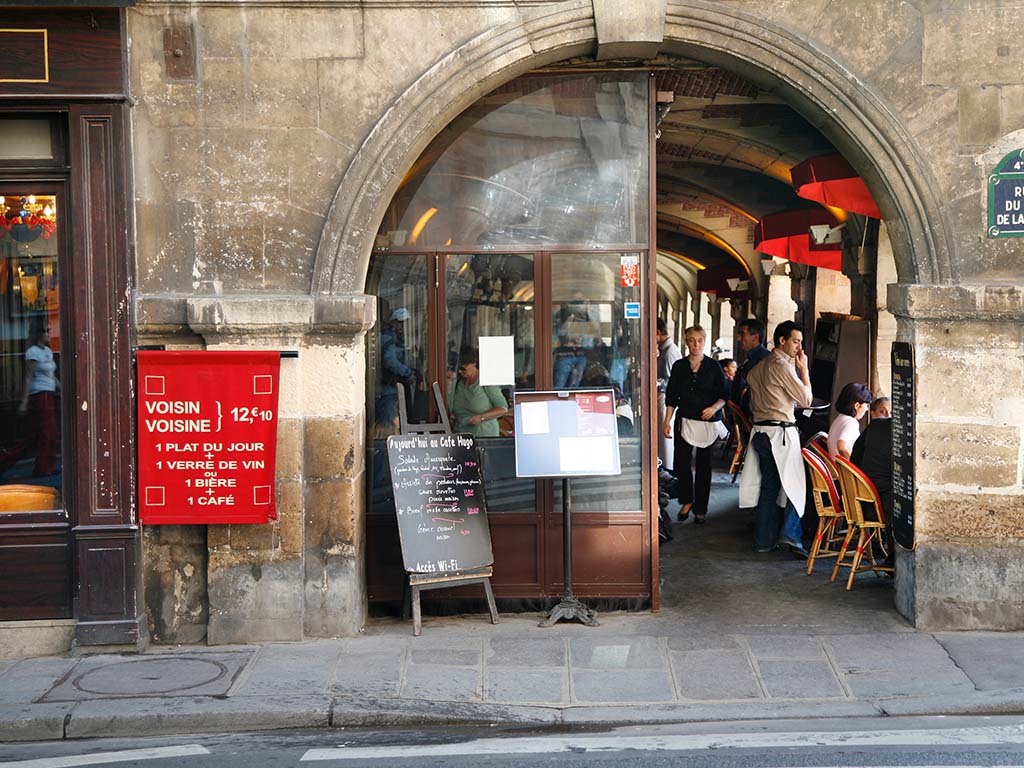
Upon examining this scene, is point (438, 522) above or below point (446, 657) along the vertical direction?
above

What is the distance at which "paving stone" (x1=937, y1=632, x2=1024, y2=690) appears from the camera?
689 centimetres

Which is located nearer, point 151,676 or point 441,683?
point 441,683

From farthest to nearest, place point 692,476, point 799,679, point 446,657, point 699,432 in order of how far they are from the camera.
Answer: point 692,476
point 699,432
point 446,657
point 799,679

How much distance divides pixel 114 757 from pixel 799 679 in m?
3.56

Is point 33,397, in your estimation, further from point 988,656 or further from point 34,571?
point 988,656

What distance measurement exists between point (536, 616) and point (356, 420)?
1.76 m

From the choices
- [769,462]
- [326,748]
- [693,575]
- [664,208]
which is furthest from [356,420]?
[664,208]

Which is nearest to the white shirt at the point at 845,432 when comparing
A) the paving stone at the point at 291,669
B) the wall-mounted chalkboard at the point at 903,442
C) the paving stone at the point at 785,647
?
the wall-mounted chalkboard at the point at 903,442

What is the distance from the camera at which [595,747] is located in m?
6.05

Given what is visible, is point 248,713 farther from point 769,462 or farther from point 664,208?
point 664,208

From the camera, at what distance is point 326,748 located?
6152mm

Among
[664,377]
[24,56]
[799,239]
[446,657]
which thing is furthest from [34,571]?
[799,239]

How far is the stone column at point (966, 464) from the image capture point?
7.79m

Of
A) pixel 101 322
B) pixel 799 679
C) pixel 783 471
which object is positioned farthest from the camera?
pixel 783 471
